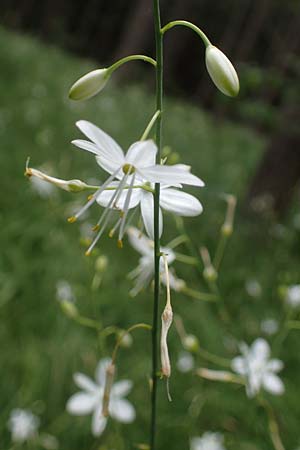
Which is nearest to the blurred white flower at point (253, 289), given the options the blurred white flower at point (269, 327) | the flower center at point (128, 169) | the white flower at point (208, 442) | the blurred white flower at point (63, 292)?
the blurred white flower at point (269, 327)

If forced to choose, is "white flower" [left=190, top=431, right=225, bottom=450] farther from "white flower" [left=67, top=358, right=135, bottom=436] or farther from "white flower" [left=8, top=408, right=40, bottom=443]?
"white flower" [left=8, top=408, right=40, bottom=443]

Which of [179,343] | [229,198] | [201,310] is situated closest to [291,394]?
[179,343]

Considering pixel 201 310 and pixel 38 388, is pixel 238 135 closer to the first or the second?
pixel 201 310

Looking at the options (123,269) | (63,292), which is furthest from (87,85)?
(123,269)

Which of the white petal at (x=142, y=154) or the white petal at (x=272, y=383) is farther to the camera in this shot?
the white petal at (x=272, y=383)

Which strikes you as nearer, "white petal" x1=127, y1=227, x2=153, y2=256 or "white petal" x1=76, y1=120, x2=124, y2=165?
"white petal" x1=76, y1=120, x2=124, y2=165

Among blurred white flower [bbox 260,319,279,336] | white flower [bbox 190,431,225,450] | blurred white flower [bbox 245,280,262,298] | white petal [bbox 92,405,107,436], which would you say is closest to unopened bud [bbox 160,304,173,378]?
white petal [bbox 92,405,107,436]

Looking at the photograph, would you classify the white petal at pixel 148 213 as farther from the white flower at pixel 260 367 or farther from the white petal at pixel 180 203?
the white flower at pixel 260 367
